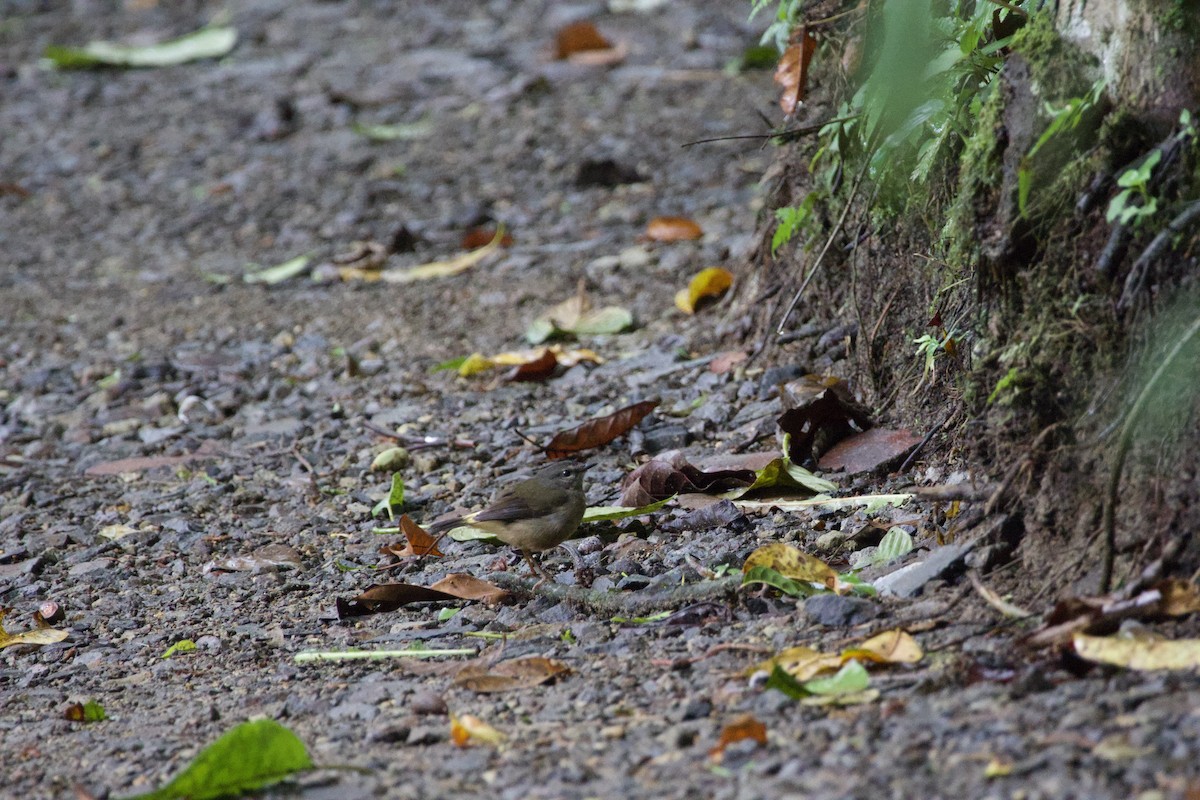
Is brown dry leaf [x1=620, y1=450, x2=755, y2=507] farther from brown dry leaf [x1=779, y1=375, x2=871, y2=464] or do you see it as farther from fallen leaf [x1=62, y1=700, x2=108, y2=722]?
fallen leaf [x1=62, y1=700, x2=108, y2=722]

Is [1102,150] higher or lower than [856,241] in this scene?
higher

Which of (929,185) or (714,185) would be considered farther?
(714,185)

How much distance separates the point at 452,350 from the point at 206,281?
2.24 meters

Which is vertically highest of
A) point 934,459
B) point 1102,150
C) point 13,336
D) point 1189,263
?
point 1102,150

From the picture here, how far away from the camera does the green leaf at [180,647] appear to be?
3470mm

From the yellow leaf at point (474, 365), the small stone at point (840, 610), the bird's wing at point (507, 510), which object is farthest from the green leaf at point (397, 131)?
the small stone at point (840, 610)

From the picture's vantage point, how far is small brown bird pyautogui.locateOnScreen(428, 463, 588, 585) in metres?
3.77

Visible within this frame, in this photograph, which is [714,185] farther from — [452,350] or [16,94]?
[16,94]

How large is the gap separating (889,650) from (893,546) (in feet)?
2.07

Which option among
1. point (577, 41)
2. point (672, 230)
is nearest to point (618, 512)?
point (672, 230)

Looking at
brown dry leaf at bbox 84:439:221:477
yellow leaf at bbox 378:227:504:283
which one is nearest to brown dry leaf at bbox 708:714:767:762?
brown dry leaf at bbox 84:439:221:477

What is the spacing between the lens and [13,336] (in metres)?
7.01

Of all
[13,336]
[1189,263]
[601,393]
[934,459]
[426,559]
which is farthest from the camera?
[13,336]

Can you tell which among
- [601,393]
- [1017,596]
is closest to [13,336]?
[601,393]
